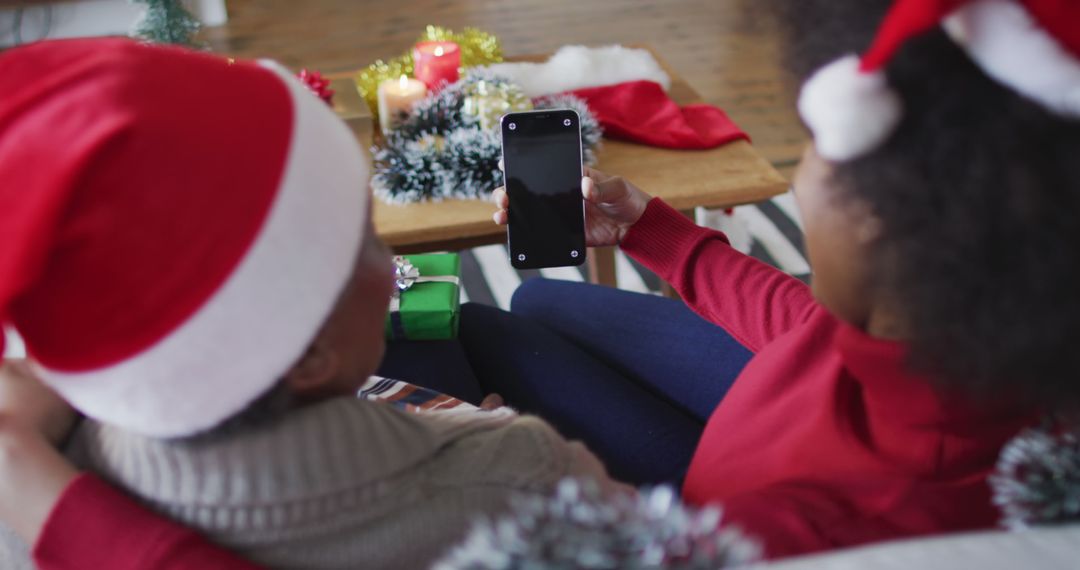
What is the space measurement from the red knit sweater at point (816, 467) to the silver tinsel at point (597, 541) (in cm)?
13

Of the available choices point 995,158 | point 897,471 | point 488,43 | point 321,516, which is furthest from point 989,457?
point 488,43

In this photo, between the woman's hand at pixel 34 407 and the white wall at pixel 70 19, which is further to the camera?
the white wall at pixel 70 19

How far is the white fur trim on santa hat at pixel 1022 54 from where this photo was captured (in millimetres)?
455

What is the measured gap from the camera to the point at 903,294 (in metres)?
0.55

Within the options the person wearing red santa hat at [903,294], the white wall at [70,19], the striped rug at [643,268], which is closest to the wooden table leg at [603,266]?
the striped rug at [643,268]

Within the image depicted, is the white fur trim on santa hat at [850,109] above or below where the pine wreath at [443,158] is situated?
above

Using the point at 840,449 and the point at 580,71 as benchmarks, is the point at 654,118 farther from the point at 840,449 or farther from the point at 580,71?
the point at 840,449

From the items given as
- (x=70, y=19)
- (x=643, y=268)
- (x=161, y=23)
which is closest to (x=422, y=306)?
(x=161, y=23)

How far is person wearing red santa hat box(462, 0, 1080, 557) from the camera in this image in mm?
479

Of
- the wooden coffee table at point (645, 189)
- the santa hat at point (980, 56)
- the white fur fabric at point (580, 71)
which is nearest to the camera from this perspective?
the santa hat at point (980, 56)

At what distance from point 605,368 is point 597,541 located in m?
0.60

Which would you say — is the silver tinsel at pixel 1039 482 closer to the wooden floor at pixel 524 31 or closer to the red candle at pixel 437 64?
the red candle at pixel 437 64

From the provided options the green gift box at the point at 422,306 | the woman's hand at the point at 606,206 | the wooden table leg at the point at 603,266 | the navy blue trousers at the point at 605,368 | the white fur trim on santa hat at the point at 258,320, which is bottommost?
the wooden table leg at the point at 603,266

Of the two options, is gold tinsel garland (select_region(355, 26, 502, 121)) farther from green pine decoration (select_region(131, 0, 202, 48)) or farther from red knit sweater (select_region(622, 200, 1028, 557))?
red knit sweater (select_region(622, 200, 1028, 557))
